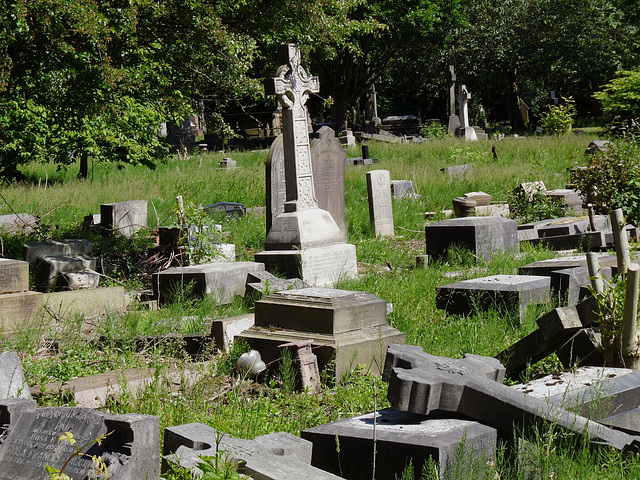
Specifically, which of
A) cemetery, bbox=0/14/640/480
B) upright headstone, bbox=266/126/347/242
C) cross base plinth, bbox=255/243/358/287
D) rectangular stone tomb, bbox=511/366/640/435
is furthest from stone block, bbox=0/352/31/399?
upright headstone, bbox=266/126/347/242

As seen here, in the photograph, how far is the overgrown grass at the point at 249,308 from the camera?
4.89 metres

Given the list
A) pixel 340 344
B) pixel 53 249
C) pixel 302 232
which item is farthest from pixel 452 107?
pixel 340 344

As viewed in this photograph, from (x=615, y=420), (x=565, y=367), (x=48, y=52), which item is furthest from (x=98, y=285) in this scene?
(x=615, y=420)

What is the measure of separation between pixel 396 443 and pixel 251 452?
0.71m

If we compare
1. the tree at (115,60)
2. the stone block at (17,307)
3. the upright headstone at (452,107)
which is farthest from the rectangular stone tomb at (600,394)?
the upright headstone at (452,107)

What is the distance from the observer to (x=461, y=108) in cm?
3559

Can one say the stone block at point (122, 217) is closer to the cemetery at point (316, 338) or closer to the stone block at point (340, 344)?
the cemetery at point (316, 338)

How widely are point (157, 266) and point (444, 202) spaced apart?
7.94 meters

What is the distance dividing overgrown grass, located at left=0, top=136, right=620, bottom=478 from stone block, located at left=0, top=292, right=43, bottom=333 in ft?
0.95

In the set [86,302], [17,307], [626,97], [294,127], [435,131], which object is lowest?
[86,302]

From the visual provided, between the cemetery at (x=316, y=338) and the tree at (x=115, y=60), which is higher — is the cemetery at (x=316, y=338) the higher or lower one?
the lower one

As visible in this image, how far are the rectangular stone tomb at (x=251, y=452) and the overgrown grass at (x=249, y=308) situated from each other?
0.12m

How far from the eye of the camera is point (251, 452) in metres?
3.53

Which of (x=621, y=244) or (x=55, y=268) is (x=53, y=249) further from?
(x=621, y=244)
